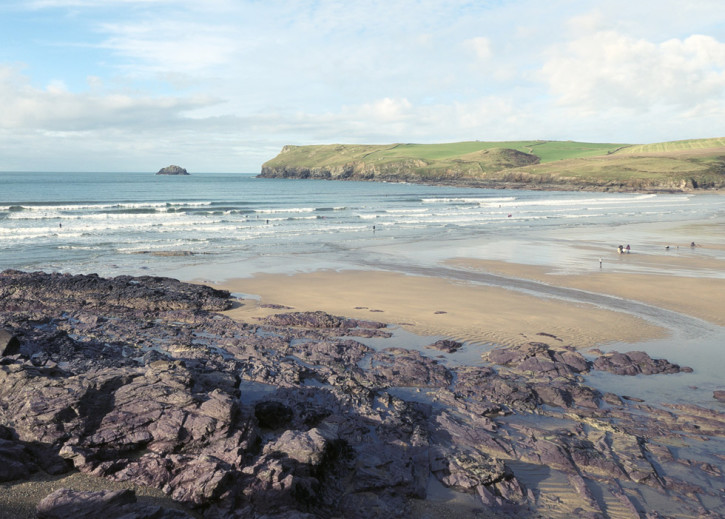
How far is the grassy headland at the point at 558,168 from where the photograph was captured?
4503 inches

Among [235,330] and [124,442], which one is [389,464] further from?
[235,330]

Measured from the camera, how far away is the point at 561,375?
1252 centimetres

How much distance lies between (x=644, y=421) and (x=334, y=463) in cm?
654

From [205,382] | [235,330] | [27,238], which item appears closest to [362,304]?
[235,330]

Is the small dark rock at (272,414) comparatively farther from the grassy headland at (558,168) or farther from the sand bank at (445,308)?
the grassy headland at (558,168)

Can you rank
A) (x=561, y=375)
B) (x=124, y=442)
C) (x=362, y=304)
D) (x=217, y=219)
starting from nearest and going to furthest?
(x=124, y=442) → (x=561, y=375) → (x=362, y=304) → (x=217, y=219)

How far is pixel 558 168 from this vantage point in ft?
455

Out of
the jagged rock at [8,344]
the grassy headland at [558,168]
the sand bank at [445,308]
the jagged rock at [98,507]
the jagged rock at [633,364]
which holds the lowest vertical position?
the jagged rock at [633,364]

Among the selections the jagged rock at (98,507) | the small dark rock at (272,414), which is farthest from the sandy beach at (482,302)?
the jagged rock at (98,507)

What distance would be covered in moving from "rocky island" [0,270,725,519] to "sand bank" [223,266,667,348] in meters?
2.70

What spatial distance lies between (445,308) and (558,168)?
436 ft

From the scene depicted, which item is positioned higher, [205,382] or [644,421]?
[205,382]

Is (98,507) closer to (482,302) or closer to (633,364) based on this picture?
(633,364)

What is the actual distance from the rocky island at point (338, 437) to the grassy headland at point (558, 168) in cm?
11588
